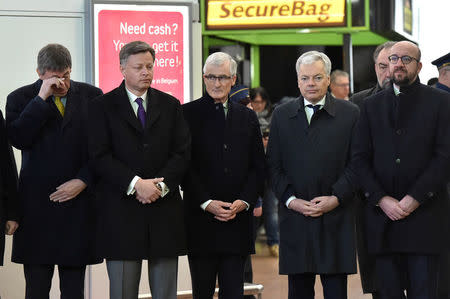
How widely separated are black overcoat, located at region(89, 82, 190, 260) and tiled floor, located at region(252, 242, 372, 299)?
231cm

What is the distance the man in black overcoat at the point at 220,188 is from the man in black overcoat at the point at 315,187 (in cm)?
18

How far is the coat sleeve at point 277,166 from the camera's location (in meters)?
4.65

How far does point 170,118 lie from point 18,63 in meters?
1.65

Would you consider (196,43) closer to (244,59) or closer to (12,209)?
(12,209)

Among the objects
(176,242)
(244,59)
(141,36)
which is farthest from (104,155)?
(244,59)

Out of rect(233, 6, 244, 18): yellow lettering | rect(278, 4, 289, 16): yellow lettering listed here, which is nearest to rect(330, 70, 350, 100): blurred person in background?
rect(278, 4, 289, 16): yellow lettering

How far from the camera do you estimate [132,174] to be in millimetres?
4285

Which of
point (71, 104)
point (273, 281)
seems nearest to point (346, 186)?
point (71, 104)

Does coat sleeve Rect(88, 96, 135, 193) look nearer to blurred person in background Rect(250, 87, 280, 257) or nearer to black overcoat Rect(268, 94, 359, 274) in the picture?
black overcoat Rect(268, 94, 359, 274)

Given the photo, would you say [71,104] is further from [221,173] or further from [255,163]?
[255,163]

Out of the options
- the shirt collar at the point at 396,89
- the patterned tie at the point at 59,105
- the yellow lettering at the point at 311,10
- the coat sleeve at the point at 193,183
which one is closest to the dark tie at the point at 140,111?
the coat sleeve at the point at 193,183

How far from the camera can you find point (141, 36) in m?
5.93

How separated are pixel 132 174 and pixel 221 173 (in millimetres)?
589

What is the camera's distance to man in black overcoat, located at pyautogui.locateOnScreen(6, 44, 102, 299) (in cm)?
456
